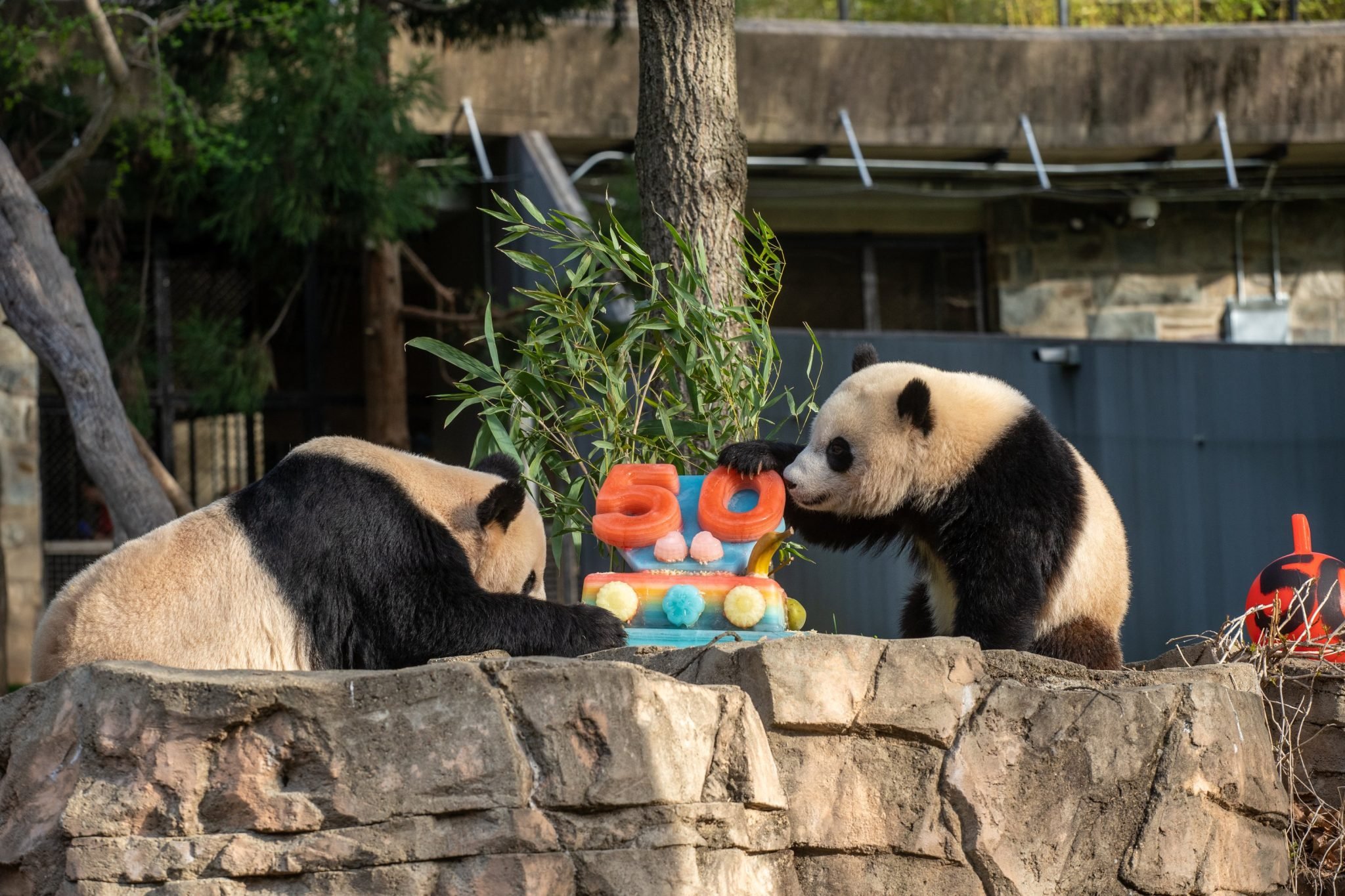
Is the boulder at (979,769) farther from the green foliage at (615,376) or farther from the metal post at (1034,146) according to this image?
the metal post at (1034,146)

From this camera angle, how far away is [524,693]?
2998mm

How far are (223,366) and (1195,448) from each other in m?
6.43

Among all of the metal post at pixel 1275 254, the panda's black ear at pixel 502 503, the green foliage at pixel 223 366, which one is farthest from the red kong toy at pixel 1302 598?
the metal post at pixel 1275 254

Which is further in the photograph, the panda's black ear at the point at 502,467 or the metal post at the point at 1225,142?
the metal post at the point at 1225,142

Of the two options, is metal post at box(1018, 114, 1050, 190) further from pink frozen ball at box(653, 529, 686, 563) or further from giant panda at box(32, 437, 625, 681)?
giant panda at box(32, 437, 625, 681)

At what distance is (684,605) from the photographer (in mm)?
4250

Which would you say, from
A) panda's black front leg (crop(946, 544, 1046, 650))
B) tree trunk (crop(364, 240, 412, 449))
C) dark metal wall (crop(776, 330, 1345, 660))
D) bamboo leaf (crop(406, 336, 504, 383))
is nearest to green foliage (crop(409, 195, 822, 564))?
bamboo leaf (crop(406, 336, 504, 383))

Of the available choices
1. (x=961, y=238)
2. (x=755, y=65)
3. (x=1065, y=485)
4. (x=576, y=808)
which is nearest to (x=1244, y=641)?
(x=1065, y=485)

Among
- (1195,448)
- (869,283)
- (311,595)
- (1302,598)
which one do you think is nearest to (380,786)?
(311,595)

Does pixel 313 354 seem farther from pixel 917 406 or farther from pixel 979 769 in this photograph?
pixel 979 769

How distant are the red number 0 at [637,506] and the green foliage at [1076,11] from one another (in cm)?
890

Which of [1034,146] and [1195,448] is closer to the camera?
[1195,448]

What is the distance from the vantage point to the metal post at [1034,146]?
11836 millimetres

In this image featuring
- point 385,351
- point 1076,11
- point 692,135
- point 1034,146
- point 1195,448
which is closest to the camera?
point 692,135
